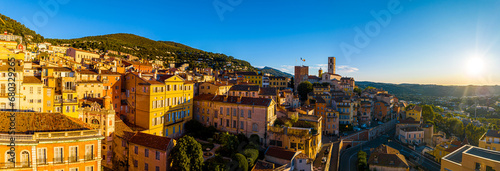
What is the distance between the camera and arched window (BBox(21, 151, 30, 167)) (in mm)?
19406

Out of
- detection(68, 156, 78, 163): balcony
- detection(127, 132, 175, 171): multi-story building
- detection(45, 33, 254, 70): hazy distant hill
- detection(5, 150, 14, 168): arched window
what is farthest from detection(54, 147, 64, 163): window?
detection(45, 33, 254, 70): hazy distant hill

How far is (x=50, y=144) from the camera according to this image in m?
20.2

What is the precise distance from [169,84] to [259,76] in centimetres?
5101

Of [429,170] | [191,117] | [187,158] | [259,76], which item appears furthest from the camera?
[259,76]

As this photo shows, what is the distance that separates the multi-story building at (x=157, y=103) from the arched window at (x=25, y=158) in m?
12.8

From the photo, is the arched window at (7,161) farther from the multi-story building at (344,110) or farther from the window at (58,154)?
the multi-story building at (344,110)

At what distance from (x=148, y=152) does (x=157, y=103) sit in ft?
29.0

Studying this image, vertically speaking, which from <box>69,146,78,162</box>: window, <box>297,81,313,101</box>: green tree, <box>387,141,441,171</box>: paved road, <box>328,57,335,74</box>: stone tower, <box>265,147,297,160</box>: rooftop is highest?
<box>328,57,335,74</box>: stone tower

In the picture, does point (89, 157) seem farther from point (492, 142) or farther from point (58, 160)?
point (492, 142)

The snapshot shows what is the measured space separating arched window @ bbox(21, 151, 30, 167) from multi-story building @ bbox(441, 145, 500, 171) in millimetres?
38149

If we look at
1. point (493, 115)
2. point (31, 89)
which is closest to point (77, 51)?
point (31, 89)

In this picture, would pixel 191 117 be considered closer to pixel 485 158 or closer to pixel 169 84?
pixel 169 84

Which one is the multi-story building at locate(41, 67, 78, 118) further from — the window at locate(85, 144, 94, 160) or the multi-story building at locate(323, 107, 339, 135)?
the multi-story building at locate(323, 107, 339, 135)

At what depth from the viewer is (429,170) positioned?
46906 mm
